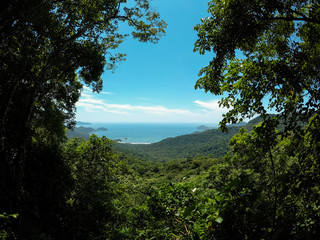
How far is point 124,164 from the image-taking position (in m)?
9.38

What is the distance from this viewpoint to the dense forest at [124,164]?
199cm

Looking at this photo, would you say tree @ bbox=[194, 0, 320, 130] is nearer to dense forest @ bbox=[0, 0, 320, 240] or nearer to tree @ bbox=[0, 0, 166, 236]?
dense forest @ bbox=[0, 0, 320, 240]

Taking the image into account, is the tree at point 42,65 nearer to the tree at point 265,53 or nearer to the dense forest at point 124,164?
the dense forest at point 124,164

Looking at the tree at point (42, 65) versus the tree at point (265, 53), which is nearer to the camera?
the tree at point (265, 53)

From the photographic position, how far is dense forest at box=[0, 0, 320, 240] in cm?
199

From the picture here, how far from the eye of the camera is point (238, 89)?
2.27 meters

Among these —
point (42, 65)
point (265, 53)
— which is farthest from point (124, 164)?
point (265, 53)

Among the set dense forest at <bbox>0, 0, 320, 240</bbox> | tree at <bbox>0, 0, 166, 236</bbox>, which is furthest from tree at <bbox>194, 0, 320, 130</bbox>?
tree at <bbox>0, 0, 166, 236</bbox>

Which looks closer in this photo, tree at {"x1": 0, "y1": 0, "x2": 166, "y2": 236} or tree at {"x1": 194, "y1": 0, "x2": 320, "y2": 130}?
tree at {"x1": 194, "y1": 0, "x2": 320, "y2": 130}

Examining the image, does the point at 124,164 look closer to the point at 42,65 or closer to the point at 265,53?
the point at 42,65

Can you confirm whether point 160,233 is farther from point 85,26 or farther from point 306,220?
point 85,26

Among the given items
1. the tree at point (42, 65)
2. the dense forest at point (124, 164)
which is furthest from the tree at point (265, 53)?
the tree at point (42, 65)

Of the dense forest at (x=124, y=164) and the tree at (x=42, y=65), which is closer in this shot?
the dense forest at (x=124, y=164)

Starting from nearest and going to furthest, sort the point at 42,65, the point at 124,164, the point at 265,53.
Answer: the point at 265,53
the point at 42,65
the point at 124,164
